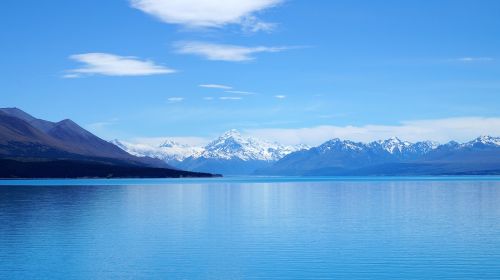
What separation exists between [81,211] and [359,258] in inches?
1926

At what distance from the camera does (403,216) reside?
246 feet

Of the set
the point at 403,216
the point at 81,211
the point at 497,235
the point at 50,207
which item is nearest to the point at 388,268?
the point at 497,235

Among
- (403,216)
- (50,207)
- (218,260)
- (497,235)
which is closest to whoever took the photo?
(218,260)

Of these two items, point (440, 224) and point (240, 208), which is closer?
point (440, 224)

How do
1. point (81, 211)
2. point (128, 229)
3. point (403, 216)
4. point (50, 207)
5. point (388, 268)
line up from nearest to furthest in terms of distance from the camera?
1. point (388, 268)
2. point (128, 229)
3. point (403, 216)
4. point (81, 211)
5. point (50, 207)

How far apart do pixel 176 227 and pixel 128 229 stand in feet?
16.4

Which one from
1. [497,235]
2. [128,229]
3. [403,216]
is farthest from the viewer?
[403,216]

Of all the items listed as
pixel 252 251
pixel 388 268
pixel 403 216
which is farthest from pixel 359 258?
pixel 403 216

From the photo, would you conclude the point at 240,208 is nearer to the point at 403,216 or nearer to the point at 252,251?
the point at 403,216

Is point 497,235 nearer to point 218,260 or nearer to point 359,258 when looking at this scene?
point 359,258

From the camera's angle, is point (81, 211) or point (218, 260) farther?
point (81, 211)

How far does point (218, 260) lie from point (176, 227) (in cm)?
2113

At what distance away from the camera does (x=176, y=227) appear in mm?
64562

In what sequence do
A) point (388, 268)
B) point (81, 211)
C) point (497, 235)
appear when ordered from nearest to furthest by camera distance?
point (388, 268)
point (497, 235)
point (81, 211)
